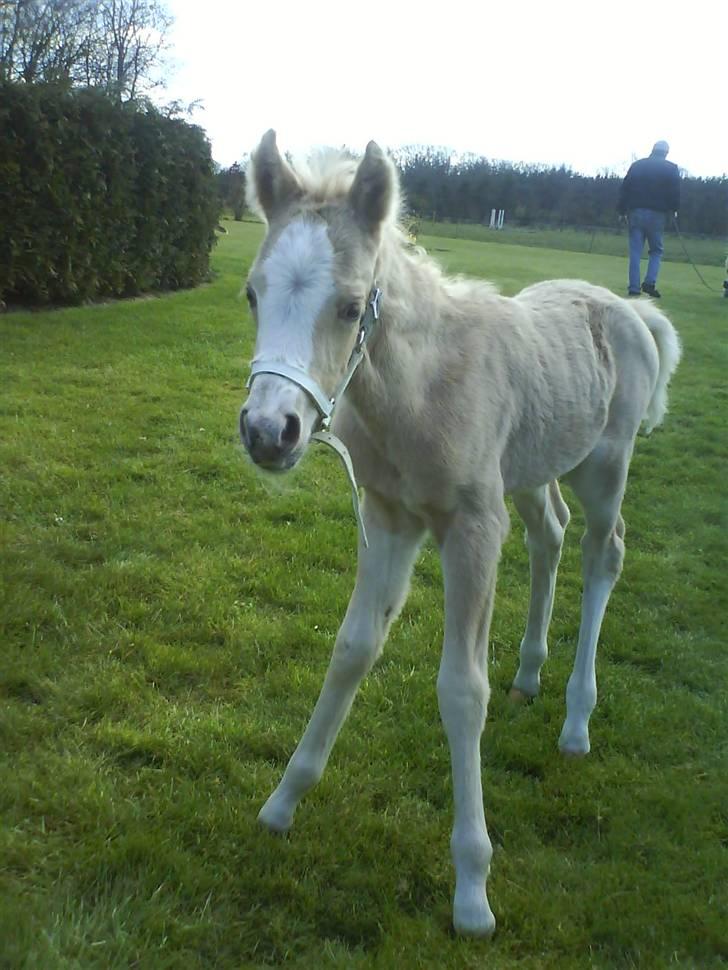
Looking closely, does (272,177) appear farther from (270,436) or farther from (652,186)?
(652,186)

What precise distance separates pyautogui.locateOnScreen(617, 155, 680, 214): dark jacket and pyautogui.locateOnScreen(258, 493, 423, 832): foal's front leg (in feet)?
32.0

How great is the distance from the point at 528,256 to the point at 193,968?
17.7 meters

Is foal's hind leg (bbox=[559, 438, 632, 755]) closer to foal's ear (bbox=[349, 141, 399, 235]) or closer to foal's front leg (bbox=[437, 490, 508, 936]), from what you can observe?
foal's front leg (bbox=[437, 490, 508, 936])

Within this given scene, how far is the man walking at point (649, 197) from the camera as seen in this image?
11.0m

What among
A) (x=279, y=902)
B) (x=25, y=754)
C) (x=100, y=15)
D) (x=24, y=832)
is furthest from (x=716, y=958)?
(x=100, y=15)

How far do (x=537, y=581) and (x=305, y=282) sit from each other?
210 centimetres

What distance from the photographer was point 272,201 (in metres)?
2.32

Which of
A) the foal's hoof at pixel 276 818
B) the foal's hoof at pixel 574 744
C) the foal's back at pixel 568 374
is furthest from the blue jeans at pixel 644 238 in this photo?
the foal's hoof at pixel 276 818

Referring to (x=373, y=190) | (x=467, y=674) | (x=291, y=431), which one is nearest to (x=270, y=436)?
(x=291, y=431)

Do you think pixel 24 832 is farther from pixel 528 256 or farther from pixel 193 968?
pixel 528 256

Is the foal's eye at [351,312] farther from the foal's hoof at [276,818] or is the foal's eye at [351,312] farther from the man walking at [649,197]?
the man walking at [649,197]

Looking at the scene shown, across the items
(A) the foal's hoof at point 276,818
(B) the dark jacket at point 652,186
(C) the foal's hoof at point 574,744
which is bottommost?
(C) the foal's hoof at point 574,744

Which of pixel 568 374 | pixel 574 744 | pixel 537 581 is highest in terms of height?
pixel 568 374

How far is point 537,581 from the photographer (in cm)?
371
